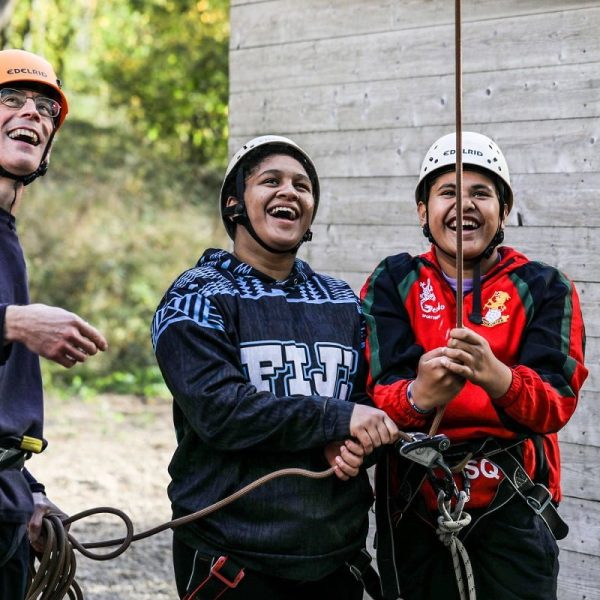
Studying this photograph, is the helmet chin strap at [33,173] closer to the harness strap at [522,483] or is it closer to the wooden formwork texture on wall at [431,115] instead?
the harness strap at [522,483]

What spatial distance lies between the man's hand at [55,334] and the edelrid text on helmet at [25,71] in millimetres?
828

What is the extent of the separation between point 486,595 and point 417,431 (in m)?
0.55

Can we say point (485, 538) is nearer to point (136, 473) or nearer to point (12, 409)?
point (12, 409)

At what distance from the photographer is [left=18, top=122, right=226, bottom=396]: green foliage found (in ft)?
44.0

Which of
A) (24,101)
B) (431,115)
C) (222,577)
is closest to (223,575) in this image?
(222,577)

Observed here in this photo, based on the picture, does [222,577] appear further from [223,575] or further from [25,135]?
[25,135]

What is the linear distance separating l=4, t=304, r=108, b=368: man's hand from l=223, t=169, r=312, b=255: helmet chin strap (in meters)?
0.82

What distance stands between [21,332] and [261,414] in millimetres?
688

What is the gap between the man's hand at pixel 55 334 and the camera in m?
2.34

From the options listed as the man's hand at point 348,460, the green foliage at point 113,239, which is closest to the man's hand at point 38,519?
the man's hand at point 348,460

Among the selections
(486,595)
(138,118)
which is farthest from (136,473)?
(138,118)

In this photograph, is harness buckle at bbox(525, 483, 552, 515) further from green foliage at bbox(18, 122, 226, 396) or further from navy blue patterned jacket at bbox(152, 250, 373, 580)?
green foliage at bbox(18, 122, 226, 396)

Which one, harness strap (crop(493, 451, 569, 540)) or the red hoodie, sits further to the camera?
harness strap (crop(493, 451, 569, 540))

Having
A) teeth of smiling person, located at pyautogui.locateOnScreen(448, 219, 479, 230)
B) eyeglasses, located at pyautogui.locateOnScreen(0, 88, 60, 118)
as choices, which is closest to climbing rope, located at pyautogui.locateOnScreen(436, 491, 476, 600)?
teeth of smiling person, located at pyautogui.locateOnScreen(448, 219, 479, 230)
